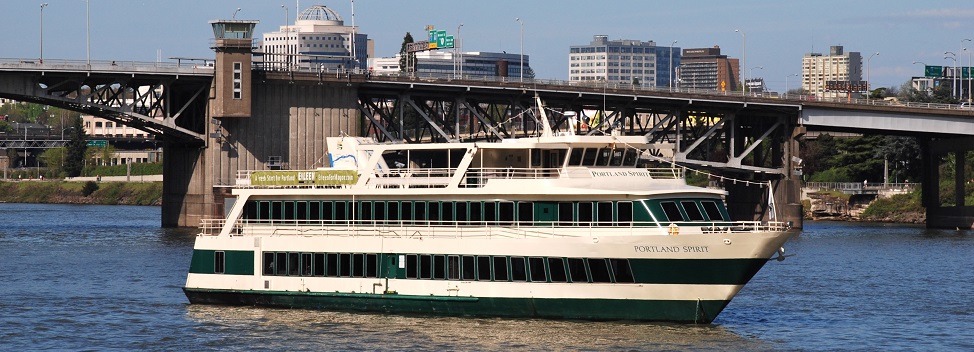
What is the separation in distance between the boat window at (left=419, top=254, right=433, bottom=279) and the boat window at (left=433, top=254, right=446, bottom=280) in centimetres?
12

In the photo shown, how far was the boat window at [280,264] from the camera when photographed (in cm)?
4222

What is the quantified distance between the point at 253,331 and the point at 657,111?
234 ft

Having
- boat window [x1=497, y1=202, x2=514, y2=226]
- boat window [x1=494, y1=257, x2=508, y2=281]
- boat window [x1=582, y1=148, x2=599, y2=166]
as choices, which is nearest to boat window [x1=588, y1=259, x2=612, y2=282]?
boat window [x1=494, y1=257, x2=508, y2=281]

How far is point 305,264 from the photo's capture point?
41.9 m

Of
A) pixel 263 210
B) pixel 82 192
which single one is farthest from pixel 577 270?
pixel 82 192

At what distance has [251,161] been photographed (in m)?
91.0

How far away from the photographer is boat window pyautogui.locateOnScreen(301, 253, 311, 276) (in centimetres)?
4184

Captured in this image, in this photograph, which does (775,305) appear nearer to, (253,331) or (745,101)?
(253,331)

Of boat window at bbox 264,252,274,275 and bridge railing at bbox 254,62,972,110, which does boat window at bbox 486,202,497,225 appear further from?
bridge railing at bbox 254,62,972,110

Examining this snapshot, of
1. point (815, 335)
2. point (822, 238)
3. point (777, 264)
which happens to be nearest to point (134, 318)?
point (815, 335)

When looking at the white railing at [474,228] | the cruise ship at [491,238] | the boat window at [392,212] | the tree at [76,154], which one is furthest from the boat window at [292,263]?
the tree at [76,154]

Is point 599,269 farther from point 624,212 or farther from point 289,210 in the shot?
point 289,210

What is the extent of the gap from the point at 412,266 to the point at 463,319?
6.89 ft

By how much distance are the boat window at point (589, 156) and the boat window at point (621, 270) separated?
4222 mm
